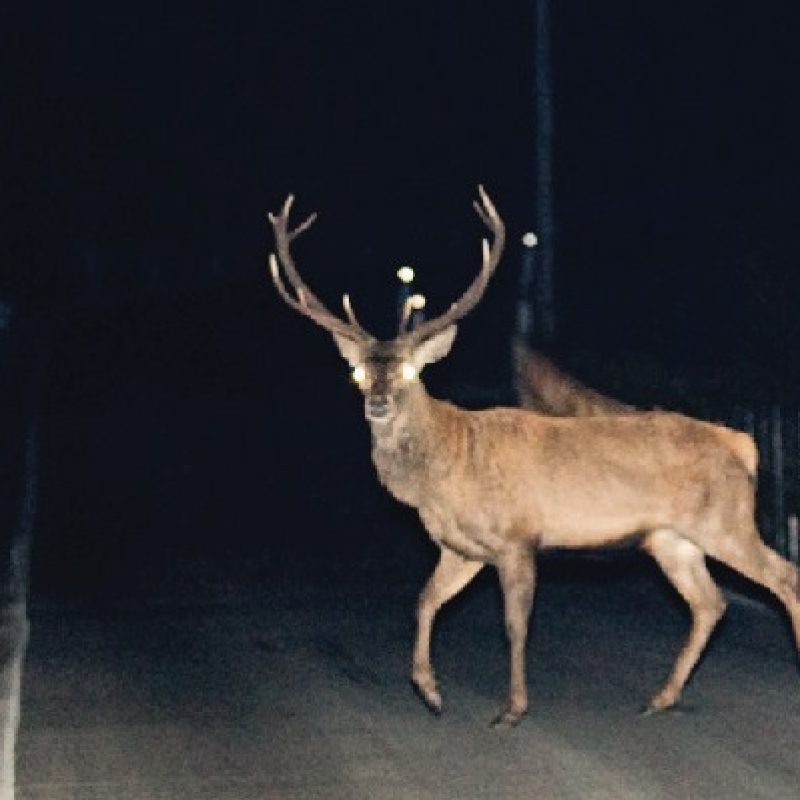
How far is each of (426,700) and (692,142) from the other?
3991 centimetres

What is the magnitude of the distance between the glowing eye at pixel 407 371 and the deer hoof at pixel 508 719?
185 cm

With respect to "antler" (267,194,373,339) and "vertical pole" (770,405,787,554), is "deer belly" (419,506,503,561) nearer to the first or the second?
"antler" (267,194,373,339)

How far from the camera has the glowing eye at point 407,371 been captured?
37.9 feet

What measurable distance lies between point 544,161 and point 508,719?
69.1 ft

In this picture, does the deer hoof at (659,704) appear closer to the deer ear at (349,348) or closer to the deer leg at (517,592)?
the deer leg at (517,592)

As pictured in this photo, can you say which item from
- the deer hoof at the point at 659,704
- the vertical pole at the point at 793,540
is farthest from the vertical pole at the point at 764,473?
the deer hoof at the point at 659,704

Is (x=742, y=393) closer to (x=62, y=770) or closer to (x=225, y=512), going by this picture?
(x=225, y=512)

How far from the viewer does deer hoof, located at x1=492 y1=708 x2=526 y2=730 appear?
419 inches

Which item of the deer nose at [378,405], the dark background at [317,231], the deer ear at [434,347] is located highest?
the deer ear at [434,347]

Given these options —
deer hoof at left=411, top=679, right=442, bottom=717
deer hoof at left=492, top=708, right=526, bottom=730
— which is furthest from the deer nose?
deer hoof at left=492, top=708, right=526, bottom=730

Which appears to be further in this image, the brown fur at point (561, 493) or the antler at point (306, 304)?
the antler at point (306, 304)

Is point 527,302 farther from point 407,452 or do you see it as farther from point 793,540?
point 407,452

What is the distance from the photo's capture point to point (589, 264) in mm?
47562

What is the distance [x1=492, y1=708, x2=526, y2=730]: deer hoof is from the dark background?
20.7 feet
